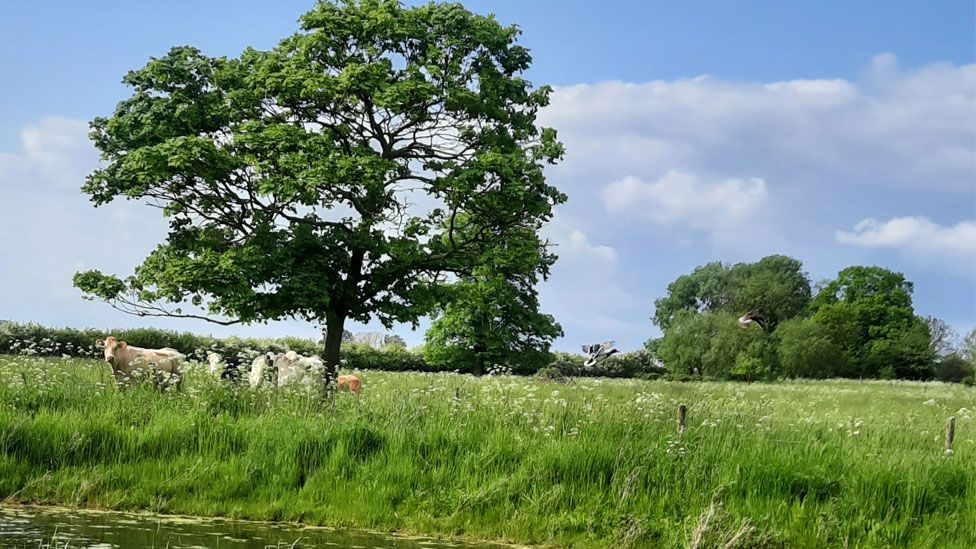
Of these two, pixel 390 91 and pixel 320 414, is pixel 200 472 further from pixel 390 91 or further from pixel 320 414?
pixel 390 91

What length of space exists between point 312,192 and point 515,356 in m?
28.1

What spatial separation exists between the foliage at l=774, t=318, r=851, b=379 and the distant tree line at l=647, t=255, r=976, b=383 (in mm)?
85

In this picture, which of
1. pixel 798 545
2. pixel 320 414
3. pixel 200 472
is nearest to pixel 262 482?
pixel 200 472

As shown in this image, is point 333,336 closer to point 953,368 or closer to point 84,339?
point 84,339

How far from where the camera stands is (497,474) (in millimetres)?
12570

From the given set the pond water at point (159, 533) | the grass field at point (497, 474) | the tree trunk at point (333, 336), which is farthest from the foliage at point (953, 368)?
the pond water at point (159, 533)

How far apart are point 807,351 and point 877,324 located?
46.6 feet

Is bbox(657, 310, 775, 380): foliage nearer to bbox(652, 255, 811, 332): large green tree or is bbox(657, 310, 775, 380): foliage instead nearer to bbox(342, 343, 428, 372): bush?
bbox(652, 255, 811, 332): large green tree

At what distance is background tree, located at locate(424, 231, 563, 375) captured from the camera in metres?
49.2

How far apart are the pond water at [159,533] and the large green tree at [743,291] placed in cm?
7744

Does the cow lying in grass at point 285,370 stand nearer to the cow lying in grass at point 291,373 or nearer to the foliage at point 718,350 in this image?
the cow lying in grass at point 291,373

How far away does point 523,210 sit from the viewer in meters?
27.0

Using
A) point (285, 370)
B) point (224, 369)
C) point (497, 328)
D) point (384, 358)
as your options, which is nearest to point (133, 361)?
point (224, 369)

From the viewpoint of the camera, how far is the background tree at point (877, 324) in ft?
258
